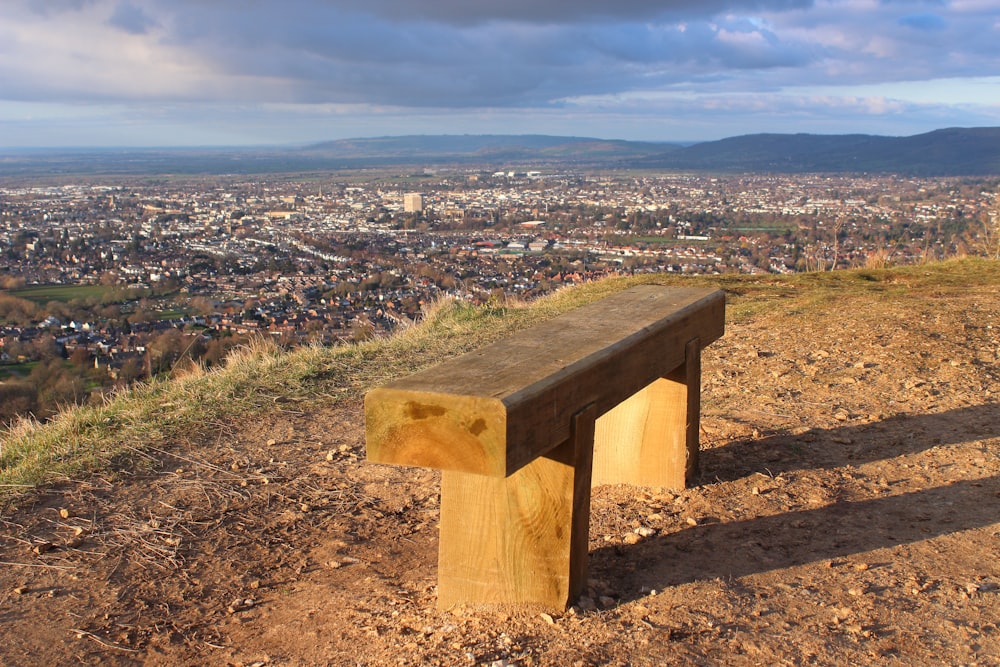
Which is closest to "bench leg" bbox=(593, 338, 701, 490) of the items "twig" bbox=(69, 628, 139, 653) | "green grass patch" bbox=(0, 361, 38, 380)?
"twig" bbox=(69, 628, 139, 653)

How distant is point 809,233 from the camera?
78.1 feet

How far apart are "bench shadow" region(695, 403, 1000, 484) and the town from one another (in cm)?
348

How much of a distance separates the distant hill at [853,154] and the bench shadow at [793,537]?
55568 mm

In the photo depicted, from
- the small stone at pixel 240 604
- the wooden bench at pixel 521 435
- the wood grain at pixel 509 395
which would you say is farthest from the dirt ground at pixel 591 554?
the wood grain at pixel 509 395

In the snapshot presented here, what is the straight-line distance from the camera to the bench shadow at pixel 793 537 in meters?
2.68

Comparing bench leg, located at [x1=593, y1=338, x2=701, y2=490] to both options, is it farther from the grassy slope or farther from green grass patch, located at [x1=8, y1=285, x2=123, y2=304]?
green grass patch, located at [x1=8, y1=285, x2=123, y2=304]

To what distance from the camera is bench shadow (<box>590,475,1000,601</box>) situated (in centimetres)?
268

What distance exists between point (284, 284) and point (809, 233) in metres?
14.5

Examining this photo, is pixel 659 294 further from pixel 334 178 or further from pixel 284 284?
pixel 334 178

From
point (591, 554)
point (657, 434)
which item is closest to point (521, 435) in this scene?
point (591, 554)

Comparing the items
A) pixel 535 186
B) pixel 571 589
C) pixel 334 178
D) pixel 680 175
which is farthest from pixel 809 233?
pixel 334 178

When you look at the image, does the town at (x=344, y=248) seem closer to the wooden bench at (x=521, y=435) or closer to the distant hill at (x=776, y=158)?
the wooden bench at (x=521, y=435)

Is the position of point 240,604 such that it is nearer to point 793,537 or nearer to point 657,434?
point 657,434

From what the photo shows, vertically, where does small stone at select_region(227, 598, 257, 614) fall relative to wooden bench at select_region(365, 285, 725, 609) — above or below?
below
